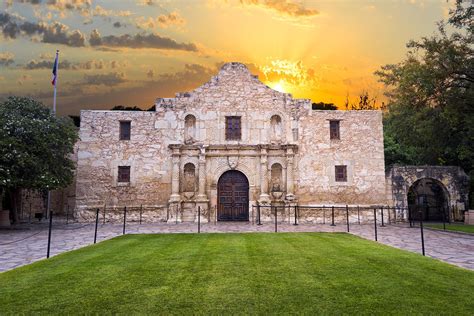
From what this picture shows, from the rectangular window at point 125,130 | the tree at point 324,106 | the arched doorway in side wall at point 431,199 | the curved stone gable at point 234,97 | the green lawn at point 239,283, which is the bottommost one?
the green lawn at point 239,283

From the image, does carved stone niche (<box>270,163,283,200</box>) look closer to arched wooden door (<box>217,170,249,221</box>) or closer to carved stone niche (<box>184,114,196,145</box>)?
arched wooden door (<box>217,170,249,221</box>)

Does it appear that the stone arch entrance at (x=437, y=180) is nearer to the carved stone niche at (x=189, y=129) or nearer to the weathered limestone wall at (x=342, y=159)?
the weathered limestone wall at (x=342, y=159)

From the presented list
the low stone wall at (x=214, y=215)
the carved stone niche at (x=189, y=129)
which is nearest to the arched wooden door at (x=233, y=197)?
the low stone wall at (x=214, y=215)

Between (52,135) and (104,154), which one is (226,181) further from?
(52,135)

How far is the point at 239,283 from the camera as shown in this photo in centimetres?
623

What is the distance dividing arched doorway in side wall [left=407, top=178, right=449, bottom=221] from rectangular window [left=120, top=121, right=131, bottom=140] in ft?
60.7

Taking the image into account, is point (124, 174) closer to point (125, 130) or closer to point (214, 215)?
point (125, 130)

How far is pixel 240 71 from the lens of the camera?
22859mm

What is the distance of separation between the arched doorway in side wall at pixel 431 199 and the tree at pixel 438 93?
2.07 metres

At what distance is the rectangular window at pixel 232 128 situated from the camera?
22.6m

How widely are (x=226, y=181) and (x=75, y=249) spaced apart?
12.5 m

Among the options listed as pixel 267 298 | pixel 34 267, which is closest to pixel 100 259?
pixel 34 267

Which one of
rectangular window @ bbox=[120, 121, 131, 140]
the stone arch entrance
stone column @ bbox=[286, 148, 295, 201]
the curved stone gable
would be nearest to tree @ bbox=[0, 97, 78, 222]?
rectangular window @ bbox=[120, 121, 131, 140]

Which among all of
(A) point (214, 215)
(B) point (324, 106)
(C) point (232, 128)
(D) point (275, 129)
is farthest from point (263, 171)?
(B) point (324, 106)
